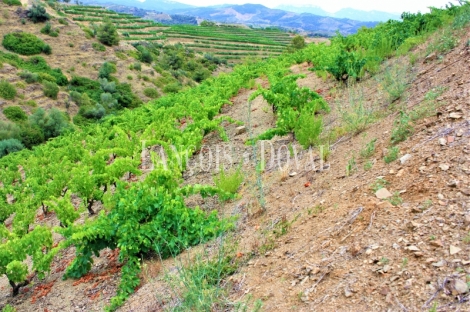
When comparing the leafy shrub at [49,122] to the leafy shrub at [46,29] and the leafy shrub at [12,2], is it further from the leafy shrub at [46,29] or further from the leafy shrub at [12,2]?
the leafy shrub at [12,2]

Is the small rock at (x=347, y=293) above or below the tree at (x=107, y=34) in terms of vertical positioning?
below

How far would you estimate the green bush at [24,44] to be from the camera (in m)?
36.8

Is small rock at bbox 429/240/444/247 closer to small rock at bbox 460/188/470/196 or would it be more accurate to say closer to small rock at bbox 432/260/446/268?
small rock at bbox 432/260/446/268

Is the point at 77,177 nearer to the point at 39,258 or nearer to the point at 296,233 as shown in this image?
the point at 39,258

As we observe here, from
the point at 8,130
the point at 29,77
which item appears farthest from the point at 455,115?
the point at 29,77

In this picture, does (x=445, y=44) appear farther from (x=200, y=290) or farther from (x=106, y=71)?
(x=106, y=71)

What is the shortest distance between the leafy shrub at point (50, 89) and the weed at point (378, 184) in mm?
33744

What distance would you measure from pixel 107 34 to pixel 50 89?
52.4 feet

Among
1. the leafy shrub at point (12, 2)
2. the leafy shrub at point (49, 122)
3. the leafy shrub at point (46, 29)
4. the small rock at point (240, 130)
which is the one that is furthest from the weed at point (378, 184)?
the leafy shrub at point (12, 2)

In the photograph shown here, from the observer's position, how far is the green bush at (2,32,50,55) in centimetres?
3684

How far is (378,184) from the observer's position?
10.4ft

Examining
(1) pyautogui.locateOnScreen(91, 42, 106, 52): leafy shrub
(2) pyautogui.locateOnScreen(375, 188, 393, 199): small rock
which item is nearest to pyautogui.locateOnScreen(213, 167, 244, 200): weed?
(2) pyautogui.locateOnScreen(375, 188, 393, 199): small rock

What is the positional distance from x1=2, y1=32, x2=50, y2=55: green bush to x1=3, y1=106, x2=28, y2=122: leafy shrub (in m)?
12.1

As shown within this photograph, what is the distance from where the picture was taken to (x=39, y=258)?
14.1 feet
